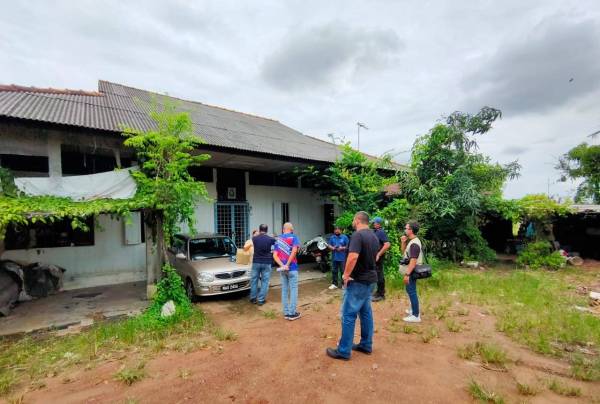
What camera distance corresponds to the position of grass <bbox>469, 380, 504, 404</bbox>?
10.3ft

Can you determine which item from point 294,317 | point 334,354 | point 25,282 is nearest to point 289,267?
point 294,317

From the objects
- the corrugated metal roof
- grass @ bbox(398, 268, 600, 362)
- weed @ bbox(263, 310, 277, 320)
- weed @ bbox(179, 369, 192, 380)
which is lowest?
grass @ bbox(398, 268, 600, 362)

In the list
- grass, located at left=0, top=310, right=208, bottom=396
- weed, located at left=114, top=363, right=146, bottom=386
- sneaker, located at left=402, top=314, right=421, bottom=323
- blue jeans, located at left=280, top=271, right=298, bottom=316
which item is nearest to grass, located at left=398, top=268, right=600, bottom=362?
sneaker, located at left=402, top=314, right=421, bottom=323

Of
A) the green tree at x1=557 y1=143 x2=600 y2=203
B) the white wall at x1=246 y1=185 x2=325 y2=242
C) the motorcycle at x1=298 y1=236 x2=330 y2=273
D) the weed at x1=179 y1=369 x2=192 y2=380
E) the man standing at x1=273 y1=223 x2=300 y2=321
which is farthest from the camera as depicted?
the green tree at x1=557 y1=143 x2=600 y2=203

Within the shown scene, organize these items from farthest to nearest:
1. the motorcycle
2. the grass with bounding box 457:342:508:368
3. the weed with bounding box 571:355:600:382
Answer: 1. the motorcycle
2. the grass with bounding box 457:342:508:368
3. the weed with bounding box 571:355:600:382

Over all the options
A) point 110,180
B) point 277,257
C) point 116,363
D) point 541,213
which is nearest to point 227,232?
point 110,180

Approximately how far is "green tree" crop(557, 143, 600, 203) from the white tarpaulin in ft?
81.1

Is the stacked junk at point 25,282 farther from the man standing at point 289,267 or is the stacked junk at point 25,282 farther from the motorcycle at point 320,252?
the motorcycle at point 320,252

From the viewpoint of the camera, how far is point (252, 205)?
1155 cm

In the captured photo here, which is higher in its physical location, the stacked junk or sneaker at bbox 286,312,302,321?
the stacked junk

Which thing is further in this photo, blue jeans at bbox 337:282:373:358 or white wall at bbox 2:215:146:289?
white wall at bbox 2:215:146:289

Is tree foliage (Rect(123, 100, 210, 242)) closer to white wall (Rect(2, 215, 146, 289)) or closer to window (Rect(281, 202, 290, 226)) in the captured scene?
white wall (Rect(2, 215, 146, 289))

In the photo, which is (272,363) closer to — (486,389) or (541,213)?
(486,389)

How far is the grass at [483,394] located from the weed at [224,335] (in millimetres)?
3414
